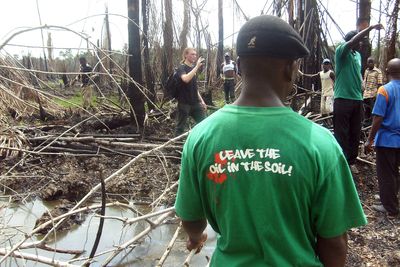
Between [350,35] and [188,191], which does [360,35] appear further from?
[188,191]

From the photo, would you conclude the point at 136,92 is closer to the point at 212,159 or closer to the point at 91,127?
the point at 91,127

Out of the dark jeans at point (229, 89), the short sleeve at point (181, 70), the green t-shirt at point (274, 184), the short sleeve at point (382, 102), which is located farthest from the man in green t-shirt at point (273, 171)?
the dark jeans at point (229, 89)

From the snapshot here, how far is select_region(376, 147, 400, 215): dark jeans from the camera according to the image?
408 cm

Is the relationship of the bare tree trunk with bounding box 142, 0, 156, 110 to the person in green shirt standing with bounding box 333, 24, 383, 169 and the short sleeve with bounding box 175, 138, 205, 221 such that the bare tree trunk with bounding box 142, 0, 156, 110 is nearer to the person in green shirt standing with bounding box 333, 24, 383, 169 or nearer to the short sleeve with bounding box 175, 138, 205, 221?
the person in green shirt standing with bounding box 333, 24, 383, 169

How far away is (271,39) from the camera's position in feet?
3.91

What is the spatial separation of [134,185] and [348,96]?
2912 millimetres

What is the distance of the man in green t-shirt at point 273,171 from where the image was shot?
117 centimetres

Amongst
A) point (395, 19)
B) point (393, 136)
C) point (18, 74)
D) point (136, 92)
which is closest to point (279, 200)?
point (18, 74)

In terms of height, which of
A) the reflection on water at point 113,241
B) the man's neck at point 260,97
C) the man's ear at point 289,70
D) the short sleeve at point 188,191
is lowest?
the reflection on water at point 113,241

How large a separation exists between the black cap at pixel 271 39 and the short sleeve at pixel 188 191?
381mm

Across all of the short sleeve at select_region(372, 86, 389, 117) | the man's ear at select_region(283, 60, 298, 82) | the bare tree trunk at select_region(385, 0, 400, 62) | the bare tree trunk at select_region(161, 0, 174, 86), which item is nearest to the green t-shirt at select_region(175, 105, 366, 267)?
the man's ear at select_region(283, 60, 298, 82)

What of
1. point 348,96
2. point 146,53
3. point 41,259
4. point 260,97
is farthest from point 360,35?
point 146,53

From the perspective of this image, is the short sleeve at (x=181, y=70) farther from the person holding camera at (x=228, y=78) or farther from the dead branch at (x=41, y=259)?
the person holding camera at (x=228, y=78)

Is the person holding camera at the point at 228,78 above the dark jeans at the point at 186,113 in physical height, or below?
above
